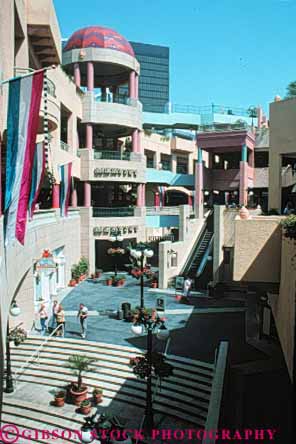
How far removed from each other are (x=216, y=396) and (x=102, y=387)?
5.37 m

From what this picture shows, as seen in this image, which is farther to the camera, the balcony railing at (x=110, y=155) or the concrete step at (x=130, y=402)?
the balcony railing at (x=110, y=155)

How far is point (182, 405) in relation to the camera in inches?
592

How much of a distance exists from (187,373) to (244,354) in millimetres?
2684

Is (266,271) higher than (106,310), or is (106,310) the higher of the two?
(266,271)

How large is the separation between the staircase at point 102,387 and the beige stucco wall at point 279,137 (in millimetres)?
7996

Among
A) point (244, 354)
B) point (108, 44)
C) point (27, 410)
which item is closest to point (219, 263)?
point (244, 354)

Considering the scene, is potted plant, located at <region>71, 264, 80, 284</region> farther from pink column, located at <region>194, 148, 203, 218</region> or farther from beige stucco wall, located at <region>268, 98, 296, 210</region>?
beige stucco wall, located at <region>268, 98, 296, 210</region>

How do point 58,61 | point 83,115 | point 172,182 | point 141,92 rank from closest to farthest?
point 58,61 → point 83,115 → point 172,182 → point 141,92

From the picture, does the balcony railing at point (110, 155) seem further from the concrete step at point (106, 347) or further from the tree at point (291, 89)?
the concrete step at point (106, 347)

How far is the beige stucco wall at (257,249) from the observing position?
13.3m

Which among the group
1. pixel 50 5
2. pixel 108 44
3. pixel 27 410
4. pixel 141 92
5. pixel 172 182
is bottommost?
pixel 27 410

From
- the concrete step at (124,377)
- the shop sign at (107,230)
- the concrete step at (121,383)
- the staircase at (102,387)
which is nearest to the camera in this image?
the staircase at (102,387)

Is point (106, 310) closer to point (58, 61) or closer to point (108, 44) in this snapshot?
point (58, 61)

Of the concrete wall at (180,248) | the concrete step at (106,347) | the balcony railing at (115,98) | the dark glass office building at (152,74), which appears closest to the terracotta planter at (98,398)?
the concrete step at (106,347)
